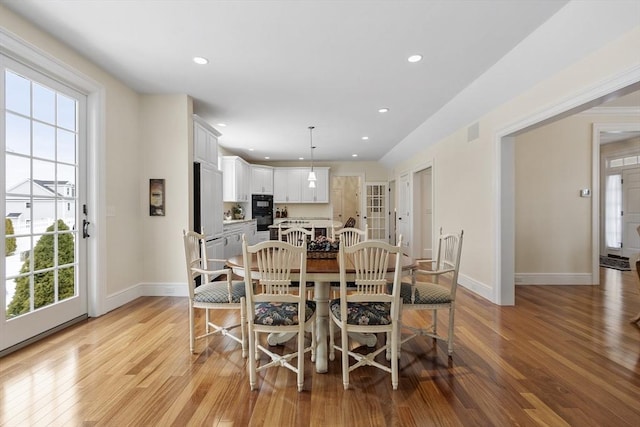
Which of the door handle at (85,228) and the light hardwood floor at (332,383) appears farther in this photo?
the door handle at (85,228)

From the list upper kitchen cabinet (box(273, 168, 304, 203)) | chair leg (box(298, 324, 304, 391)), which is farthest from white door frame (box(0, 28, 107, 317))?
upper kitchen cabinet (box(273, 168, 304, 203))

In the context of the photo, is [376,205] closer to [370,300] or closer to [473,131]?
[473,131]

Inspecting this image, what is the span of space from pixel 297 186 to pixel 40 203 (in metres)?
6.04

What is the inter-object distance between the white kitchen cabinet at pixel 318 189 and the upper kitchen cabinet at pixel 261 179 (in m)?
0.95

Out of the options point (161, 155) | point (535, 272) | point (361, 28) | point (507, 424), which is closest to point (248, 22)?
point (361, 28)

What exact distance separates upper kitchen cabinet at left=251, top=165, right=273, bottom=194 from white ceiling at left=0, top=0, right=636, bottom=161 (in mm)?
3555

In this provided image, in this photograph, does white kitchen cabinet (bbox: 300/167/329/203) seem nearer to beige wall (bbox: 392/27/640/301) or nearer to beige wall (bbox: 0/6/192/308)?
beige wall (bbox: 392/27/640/301)

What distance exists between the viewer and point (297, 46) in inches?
106

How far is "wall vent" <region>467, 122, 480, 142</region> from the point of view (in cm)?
414

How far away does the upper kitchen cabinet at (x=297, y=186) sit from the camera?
27.4 feet

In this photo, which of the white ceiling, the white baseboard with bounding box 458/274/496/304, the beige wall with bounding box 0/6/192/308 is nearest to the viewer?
the white ceiling

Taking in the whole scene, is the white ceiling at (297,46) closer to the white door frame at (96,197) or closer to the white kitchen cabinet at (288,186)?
the white door frame at (96,197)

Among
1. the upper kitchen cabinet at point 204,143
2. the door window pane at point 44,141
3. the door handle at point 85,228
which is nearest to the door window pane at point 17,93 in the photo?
the door window pane at point 44,141

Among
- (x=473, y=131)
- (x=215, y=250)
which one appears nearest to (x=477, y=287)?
(x=473, y=131)
